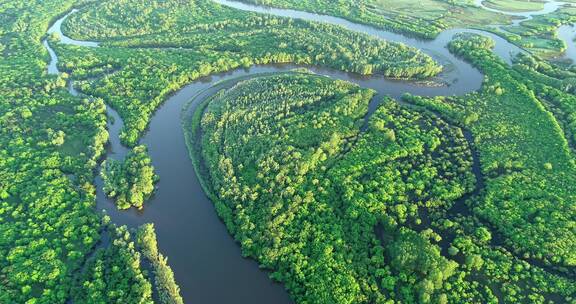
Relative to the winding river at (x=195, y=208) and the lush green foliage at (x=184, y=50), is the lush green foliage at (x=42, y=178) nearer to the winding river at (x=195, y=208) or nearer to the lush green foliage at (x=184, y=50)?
the winding river at (x=195, y=208)

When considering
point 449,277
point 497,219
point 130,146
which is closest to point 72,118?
point 130,146

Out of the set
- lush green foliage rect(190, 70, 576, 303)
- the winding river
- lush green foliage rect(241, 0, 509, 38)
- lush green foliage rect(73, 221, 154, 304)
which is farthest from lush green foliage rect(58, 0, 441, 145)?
lush green foliage rect(73, 221, 154, 304)

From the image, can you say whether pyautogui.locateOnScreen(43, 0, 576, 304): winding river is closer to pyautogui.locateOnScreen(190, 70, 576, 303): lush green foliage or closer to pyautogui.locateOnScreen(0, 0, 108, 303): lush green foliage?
pyautogui.locateOnScreen(190, 70, 576, 303): lush green foliage

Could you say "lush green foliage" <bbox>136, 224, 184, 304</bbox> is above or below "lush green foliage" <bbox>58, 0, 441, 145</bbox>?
below

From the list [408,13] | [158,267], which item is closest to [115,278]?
[158,267]

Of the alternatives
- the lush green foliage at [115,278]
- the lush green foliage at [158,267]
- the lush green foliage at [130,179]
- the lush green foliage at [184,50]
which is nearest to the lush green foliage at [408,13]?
the lush green foliage at [184,50]

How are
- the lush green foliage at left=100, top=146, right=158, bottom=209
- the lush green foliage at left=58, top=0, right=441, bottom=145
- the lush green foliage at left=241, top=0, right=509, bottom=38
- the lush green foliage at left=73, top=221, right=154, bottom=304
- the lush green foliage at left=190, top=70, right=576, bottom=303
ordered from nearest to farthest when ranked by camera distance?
1. the lush green foliage at left=73, top=221, right=154, bottom=304
2. the lush green foliage at left=190, top=70, right=576, bottom=303
3. the lush green foliage at left=100, top=146, right=158, bottom=209
4. the lush green foliage at left=58, top=0, right=441, bottom=145
5. the lush green foliage at left=241, top=0, right=509, bottom=38
